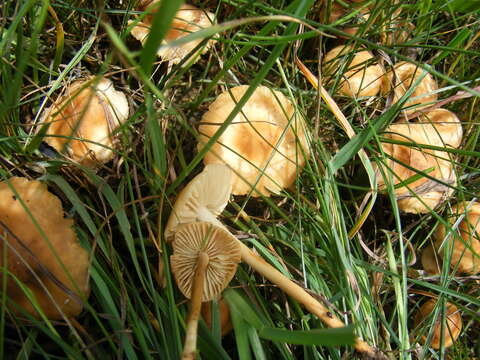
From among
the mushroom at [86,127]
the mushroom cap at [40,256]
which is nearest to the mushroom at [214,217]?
the mushroom cap at [40,256]

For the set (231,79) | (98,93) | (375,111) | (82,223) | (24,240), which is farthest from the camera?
(375,111)

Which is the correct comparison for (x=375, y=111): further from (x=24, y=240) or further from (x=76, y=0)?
(x=24, y=240)

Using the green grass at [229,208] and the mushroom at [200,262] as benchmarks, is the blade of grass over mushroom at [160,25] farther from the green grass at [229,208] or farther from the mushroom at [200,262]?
the mushroom at [200,262]

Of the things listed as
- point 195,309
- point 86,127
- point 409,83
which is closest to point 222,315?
point 195,309

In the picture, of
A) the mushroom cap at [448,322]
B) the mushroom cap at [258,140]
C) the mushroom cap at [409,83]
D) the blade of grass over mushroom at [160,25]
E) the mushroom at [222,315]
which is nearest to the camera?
the blade of grass over mushroom at [160,25]

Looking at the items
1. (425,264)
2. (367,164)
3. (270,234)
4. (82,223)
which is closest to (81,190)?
(82,223)

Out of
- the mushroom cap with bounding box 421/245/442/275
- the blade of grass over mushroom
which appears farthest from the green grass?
the blade of grass over mushroom

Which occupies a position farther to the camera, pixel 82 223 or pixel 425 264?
pixel 425 264

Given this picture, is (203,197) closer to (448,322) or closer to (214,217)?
(214,217)

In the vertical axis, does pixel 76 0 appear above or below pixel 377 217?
above
